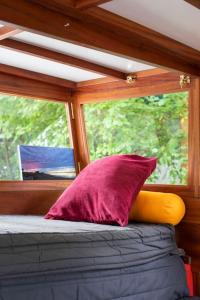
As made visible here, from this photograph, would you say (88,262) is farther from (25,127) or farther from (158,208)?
(25,127)

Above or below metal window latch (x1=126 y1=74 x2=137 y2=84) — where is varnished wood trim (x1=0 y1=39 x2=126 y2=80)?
above

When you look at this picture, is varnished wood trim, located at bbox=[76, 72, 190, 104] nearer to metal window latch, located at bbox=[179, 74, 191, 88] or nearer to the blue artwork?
metal window latch, located at bbox=[179, 74, 191, 88]

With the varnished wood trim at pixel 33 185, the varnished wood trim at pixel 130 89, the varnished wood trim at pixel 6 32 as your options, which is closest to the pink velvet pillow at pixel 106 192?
the varnished wood trim at pixel 33 185

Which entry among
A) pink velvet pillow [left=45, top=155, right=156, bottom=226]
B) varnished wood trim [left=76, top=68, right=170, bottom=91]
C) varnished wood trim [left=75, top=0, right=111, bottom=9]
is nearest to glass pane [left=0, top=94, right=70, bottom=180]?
varnished wood trim [left=76, top=68, right=170, bottom=91]

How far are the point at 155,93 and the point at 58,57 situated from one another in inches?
31.0

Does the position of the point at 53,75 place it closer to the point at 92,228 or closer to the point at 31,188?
the point at 31,188

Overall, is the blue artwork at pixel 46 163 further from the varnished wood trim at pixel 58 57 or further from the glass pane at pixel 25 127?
the varnished wood trim at pixel 58 57

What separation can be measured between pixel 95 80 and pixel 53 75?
324 mm

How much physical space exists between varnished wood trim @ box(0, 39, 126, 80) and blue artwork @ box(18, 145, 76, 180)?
0.75 m

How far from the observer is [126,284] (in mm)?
2232

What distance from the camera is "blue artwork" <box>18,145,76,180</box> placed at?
3142mm

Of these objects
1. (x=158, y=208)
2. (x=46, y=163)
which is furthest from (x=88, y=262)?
(x=46, y=163)

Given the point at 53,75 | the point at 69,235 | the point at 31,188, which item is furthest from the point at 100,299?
the point at 53,75

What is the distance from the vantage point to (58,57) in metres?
2.60
